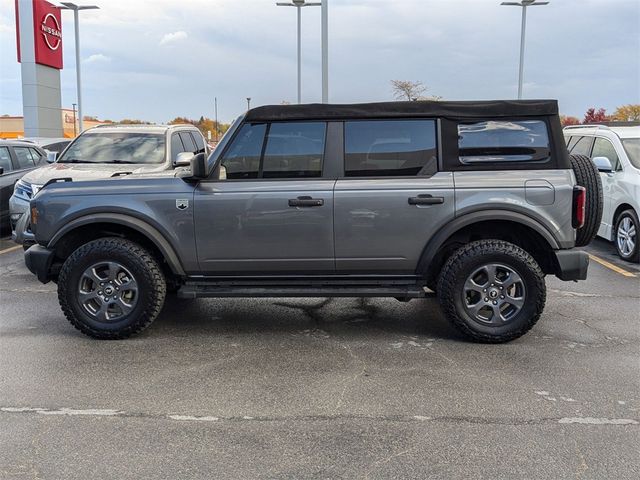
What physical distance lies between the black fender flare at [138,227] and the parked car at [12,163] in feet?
19.2

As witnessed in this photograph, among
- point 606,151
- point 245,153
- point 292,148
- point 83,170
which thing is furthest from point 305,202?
point 606,151

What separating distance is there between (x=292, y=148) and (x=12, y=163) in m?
7.81

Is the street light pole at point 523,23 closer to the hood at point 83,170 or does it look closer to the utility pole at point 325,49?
the utility pole at point 325,49

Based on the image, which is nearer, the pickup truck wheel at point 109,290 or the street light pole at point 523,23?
the pickup truck wheel at point 109,290

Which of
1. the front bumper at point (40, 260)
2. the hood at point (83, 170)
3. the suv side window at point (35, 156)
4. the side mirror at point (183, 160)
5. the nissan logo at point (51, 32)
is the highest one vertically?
the nissan logo at point (51, 32)

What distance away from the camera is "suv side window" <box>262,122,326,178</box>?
514 cm

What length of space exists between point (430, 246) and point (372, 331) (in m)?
1.02

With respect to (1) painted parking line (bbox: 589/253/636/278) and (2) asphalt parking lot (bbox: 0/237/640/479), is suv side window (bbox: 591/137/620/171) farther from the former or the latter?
(2) asphalt parking lot (bbox: 0/237/640/479)

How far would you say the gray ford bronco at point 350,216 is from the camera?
498 centimetres

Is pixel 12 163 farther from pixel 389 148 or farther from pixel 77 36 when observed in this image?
pixel 77 36

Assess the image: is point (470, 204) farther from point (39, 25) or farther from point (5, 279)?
point (39, 25)

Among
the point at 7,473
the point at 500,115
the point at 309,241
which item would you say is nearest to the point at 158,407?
the point at 7,473

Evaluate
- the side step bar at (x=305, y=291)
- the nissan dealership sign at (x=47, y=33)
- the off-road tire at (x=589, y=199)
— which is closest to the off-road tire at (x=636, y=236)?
the off-road tire at (x=589, y=199)

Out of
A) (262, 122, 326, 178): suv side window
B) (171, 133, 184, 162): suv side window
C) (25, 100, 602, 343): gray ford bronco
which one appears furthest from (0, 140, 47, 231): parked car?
(262, 122, 326, 178): suv side window
